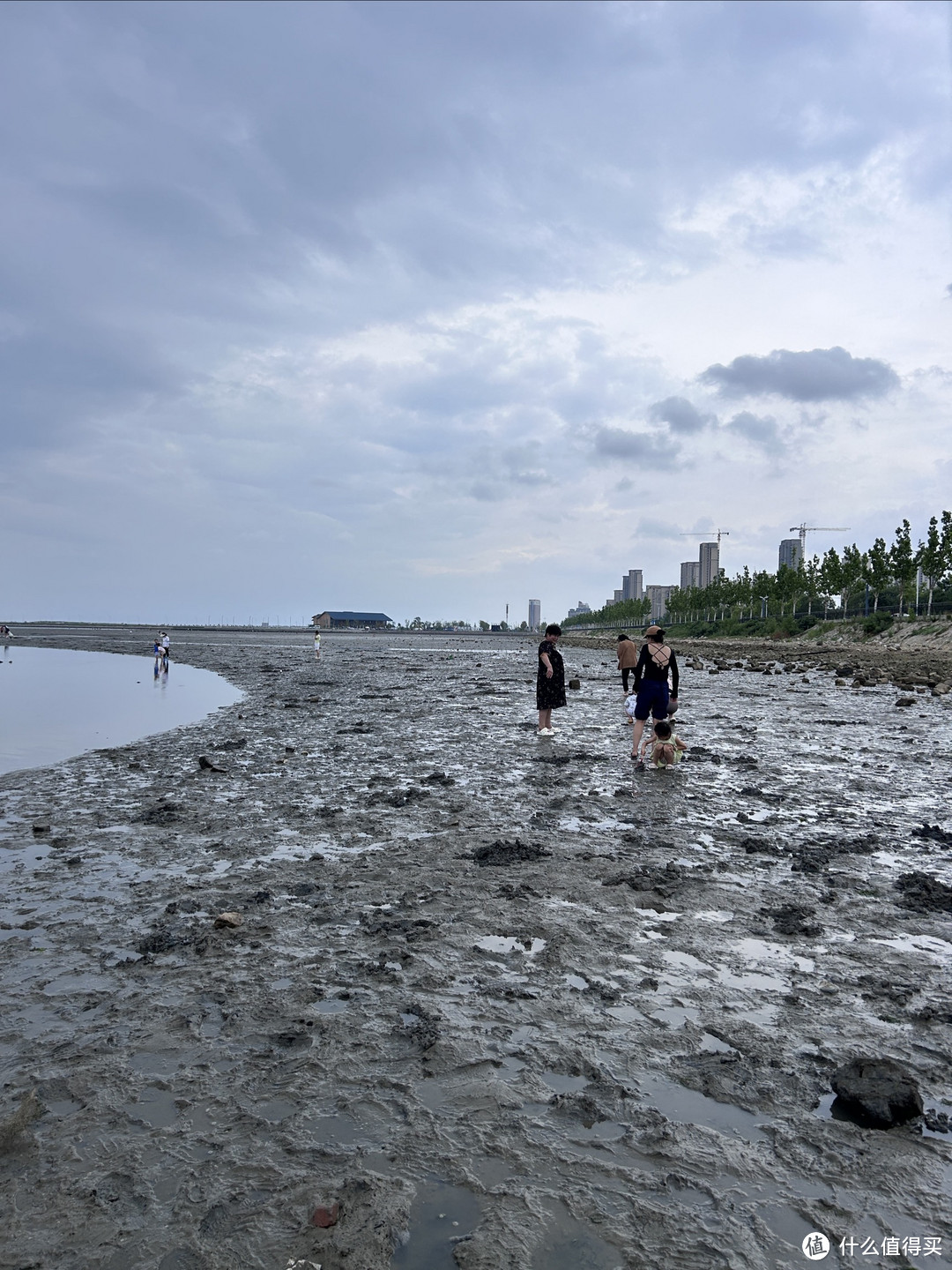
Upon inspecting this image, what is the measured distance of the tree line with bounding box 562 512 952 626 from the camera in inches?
3140

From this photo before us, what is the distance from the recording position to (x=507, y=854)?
360 inches

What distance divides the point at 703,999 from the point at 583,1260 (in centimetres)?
258

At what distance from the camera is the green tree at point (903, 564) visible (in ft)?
275

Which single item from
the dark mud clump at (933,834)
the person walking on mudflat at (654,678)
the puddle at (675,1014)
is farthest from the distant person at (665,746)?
the puddle at (675,1014)

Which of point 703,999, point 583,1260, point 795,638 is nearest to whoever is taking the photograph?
point 583,1260

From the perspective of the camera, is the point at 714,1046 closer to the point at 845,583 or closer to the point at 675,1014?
the point at 675,1014

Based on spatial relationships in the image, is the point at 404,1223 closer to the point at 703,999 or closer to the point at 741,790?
the point at 703,999

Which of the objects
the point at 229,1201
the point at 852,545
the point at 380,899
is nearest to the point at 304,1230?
the point at 229,1201

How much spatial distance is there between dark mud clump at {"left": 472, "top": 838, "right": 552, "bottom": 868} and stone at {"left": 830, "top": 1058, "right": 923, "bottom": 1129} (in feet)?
15.1

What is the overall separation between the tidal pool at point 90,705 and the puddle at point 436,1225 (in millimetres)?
13914

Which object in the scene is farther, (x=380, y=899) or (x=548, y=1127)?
(x=380, y=899)

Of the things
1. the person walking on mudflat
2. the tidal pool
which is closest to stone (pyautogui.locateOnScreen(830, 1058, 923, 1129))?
the person walking on mudflat

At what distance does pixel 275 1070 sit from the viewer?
185 inches

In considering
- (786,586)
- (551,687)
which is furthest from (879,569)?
(551,687)
